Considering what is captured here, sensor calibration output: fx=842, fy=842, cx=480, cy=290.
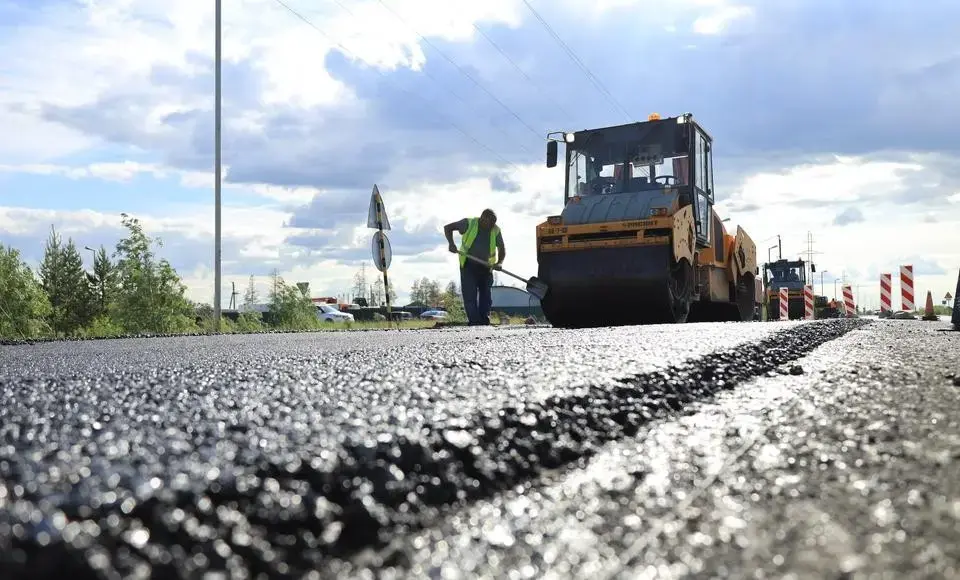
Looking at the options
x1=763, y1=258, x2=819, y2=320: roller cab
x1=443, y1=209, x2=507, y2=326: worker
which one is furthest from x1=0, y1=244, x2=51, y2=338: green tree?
x1=763, y1=258, x2=819, y2=320: roller cab

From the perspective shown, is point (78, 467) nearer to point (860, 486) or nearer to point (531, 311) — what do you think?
point (860, 486)

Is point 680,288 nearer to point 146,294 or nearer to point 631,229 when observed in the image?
point 631,229

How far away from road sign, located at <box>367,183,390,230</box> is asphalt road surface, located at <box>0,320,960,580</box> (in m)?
11.8

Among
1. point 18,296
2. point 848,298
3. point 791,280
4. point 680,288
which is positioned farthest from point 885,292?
point 18,296

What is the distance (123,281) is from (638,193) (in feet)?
30.5

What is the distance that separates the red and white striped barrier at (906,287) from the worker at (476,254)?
9.17 metres

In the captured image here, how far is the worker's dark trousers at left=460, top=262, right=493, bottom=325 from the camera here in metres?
12.0

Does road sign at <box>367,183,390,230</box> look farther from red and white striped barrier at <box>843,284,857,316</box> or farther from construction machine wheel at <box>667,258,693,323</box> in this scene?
Result: red and white striped barrier at <box>843,284,857,316</box>

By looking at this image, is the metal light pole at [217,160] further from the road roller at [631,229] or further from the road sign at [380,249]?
the road roller at [631,229]

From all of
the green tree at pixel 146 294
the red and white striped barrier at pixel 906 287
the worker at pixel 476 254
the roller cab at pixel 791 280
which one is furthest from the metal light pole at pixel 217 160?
the roller cab at pixel 791 280

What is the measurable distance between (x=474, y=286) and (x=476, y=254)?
18.2 inches

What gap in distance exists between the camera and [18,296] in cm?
1667

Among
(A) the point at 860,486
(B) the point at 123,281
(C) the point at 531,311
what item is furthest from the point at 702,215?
(C) the point at 531,311

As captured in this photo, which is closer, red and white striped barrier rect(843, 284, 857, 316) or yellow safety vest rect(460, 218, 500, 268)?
yellow safety vest rect(460, 218, 500, 268)
